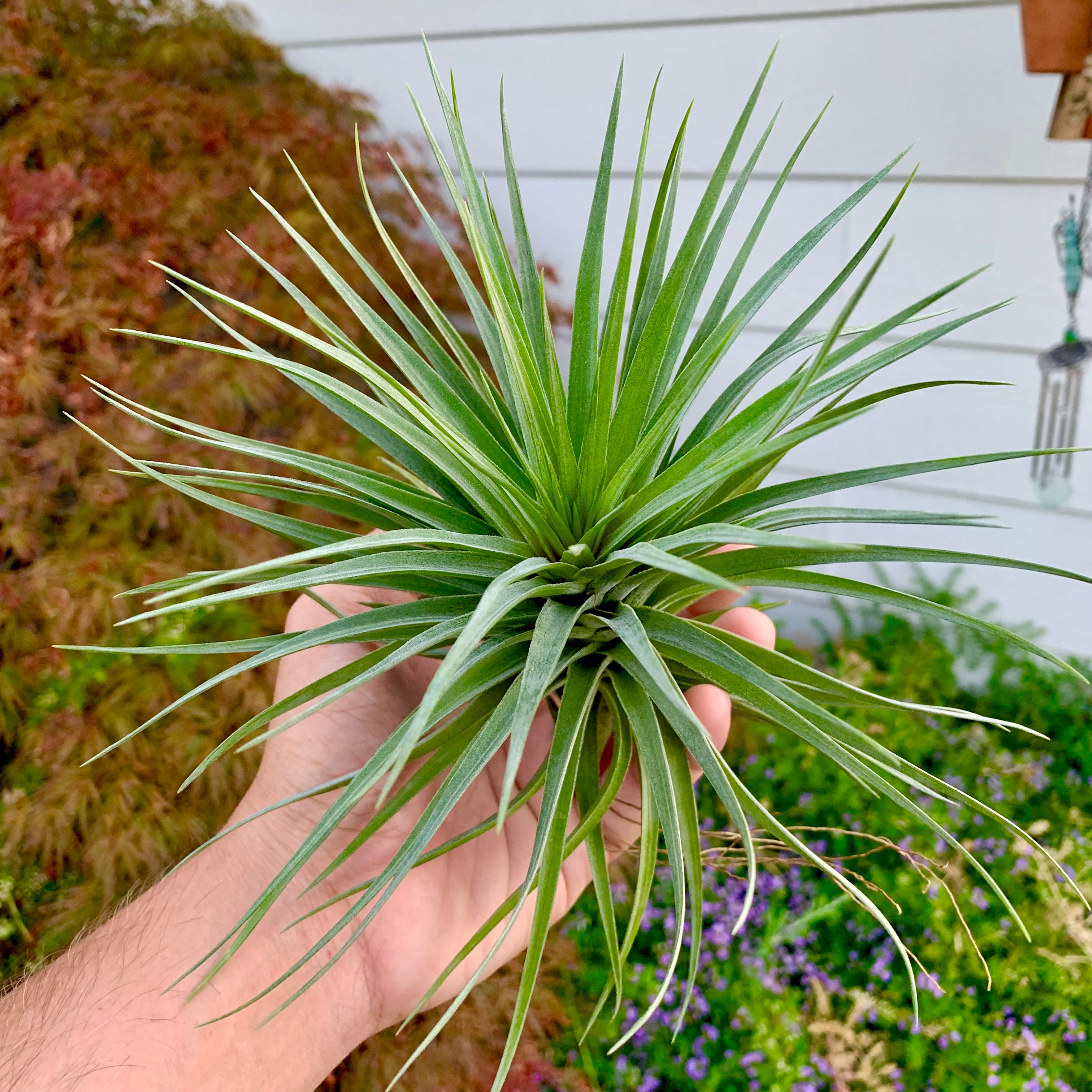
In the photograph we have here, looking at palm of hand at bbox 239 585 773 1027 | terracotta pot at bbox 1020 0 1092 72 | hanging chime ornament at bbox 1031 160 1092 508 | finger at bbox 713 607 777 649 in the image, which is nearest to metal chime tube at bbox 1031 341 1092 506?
hanging chime ornament at bbox 1031 160 1092 508

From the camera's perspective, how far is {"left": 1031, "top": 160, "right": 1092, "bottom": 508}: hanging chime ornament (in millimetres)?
1389

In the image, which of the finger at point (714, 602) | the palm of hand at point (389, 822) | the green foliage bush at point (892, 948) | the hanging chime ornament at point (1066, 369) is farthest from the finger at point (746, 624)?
the hanging chime ornament at point (1066, 369)

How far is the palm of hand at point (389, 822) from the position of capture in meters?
0.96

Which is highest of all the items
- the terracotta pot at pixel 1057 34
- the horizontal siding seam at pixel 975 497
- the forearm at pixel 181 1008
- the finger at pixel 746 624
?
the terracotta pot at pixel 1057 34

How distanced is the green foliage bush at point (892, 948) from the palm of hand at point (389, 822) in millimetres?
→ 441

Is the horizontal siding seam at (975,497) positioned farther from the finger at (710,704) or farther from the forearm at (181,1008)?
→ the forearm at (181,1008)

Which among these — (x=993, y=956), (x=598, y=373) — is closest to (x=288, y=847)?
(x=598, y=373)

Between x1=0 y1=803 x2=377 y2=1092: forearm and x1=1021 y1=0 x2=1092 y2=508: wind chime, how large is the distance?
1.43 metres

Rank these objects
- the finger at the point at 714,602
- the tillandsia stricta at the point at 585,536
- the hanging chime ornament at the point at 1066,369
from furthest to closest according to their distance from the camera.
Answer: the hanging chime ornament at the point at 1066,369, the finger at the point at 714,602, the tillandsia stricta at the point at 585,536

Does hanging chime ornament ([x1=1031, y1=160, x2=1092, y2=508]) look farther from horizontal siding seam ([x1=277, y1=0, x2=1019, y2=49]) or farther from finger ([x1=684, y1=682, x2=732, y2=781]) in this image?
finger ([x1=684, y1=682, x2=732, y2=781])

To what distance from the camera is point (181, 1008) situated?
85cm

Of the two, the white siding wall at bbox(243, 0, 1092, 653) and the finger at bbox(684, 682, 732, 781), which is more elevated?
the white siding wall at bbox(243, 0, 1092, 653)

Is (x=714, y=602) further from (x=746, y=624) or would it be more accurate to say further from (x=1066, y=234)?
(x=1066, y=234)

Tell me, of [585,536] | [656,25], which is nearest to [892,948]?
[585,536]
